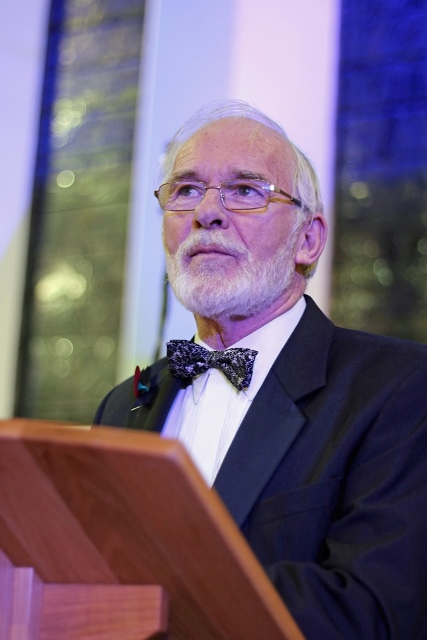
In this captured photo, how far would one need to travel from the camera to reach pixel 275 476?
5.91ft

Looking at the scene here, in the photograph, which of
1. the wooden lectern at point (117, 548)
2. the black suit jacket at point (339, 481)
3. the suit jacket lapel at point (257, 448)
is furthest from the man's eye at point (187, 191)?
the wooden lectern at point (117, 548)

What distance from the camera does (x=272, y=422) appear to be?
1.88 metres

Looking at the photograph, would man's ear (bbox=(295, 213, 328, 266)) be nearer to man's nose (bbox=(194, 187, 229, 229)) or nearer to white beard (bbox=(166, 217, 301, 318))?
white beard (bbox=(166, 217, 301, 318))

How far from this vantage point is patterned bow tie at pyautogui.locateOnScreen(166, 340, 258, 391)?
2055 mm

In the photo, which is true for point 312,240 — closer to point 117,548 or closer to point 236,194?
point 236,194

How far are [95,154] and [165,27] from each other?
1.94 ft

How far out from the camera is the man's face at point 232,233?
215 cm

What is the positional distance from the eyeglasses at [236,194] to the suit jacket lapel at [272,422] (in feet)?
1.13

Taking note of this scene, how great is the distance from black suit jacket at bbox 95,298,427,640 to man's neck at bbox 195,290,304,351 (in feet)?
0.32

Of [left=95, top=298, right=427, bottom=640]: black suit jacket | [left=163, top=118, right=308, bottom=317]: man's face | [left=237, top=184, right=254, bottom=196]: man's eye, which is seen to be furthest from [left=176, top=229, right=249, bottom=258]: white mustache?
[left=95, top=298, right=427, bottom=640]: black suit jacket

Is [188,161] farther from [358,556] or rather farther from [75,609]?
[75,609]

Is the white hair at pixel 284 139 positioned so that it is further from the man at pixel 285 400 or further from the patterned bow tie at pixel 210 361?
the patterned bow tie at pixel 210 361

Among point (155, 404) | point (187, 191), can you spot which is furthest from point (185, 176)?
point (155, 404)

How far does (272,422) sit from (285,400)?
0.21 ft
